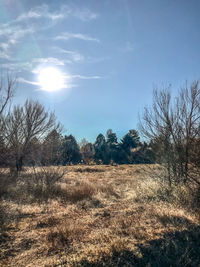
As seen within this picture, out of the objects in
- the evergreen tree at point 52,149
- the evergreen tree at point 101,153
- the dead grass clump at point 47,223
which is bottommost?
the dead grass clump at point 47,223

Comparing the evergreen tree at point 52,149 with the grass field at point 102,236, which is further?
the evergreen tree at point 52,149

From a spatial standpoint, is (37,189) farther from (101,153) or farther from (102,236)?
(101,153)

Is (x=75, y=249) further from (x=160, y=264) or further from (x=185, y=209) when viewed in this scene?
(x=185, y=209)

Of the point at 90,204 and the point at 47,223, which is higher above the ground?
the point at 90,204

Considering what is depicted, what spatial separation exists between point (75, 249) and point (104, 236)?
60 cm

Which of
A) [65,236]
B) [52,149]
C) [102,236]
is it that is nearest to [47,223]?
[65,236]

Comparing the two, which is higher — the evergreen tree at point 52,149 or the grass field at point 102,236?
the evergreen tree at point 52,149

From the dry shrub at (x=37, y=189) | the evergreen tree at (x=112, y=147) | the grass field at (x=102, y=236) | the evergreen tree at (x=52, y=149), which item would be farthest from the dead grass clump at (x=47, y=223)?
the evergreen tree at (x=112, y=147)

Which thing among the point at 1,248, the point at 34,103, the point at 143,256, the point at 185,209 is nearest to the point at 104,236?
the point at 143,256

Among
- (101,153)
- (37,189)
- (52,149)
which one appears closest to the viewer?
(37,189)

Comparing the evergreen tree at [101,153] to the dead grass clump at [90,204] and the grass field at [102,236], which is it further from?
the grass field at [102,236]

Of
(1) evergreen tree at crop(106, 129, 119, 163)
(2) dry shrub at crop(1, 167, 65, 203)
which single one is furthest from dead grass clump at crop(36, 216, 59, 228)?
(1) evergreen tree at crop(106, 129, 119, 163)

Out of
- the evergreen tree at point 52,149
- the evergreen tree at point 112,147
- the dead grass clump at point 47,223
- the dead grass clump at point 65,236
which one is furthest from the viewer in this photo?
the evergreen tree at point 112,147

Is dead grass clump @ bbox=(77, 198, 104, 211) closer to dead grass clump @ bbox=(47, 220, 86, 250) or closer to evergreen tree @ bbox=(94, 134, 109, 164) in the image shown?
dead grass clump @ bbox=(47, 220, 86, 250)
